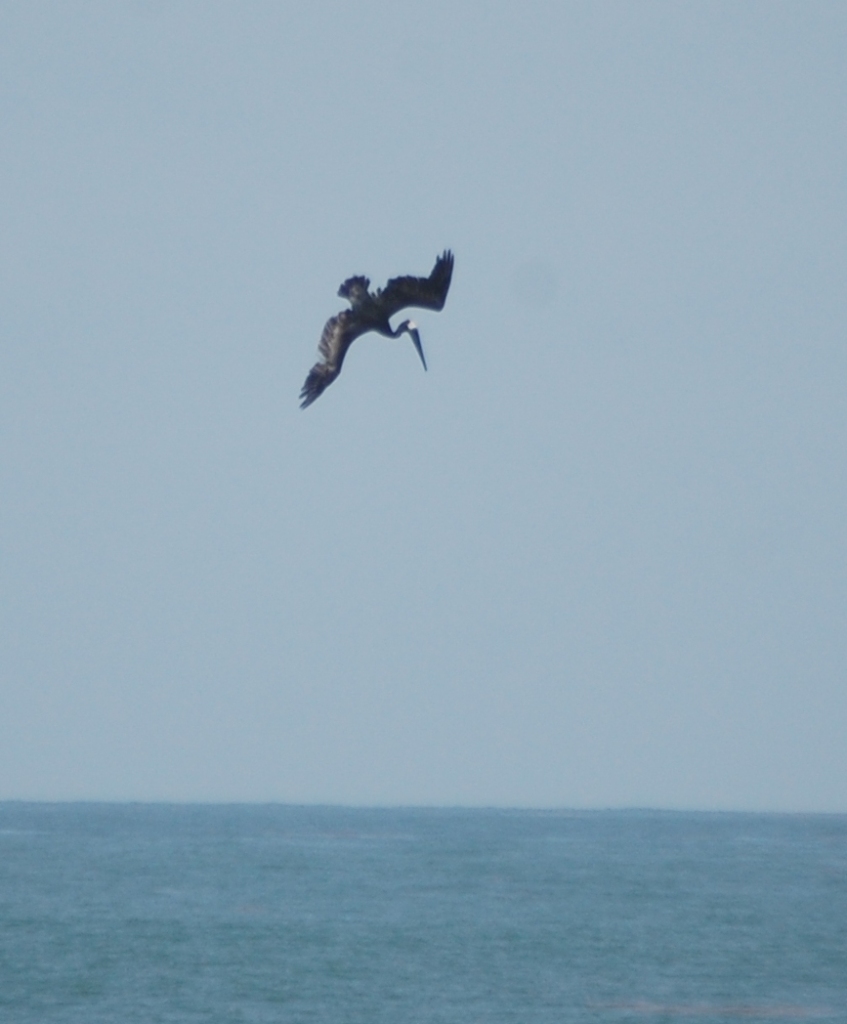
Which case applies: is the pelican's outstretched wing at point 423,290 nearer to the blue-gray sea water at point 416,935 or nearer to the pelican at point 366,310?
the pelican at point 366,310

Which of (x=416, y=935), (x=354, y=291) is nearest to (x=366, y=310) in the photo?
(x=354, y=291)

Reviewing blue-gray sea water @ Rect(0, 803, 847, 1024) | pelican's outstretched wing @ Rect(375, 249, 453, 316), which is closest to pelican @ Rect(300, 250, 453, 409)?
pelican's outstretched wing @ Rect(375, 249, 453, 316)

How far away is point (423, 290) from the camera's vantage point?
60.0 feet

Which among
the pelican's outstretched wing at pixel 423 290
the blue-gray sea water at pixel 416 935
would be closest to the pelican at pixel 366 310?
the pelican's outstretched wing at pixel 423 290

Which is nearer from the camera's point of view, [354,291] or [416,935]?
[354,291]

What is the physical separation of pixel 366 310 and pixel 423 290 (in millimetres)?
612

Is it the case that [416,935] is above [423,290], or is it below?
below

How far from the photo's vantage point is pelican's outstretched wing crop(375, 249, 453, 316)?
59.8 ft

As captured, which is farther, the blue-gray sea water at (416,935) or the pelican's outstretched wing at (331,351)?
the blue-gray sea water at (416,935)

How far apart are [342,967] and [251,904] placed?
56.9 ft

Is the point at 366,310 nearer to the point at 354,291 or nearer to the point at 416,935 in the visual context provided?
the point at 354,291

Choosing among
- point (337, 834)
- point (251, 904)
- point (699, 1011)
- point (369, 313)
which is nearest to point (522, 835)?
point (337, 834)

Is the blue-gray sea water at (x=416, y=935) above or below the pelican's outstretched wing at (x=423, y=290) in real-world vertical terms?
below

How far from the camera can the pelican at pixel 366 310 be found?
18.3 metres
